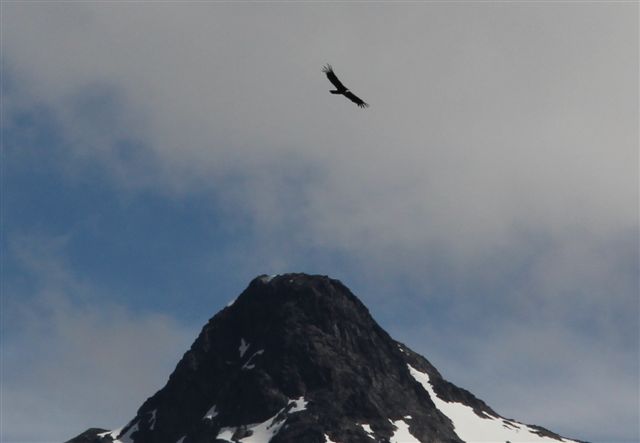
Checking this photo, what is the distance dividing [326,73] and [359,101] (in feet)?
→ 11.0

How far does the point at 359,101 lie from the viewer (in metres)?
76.2

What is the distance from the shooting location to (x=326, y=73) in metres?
77.4
